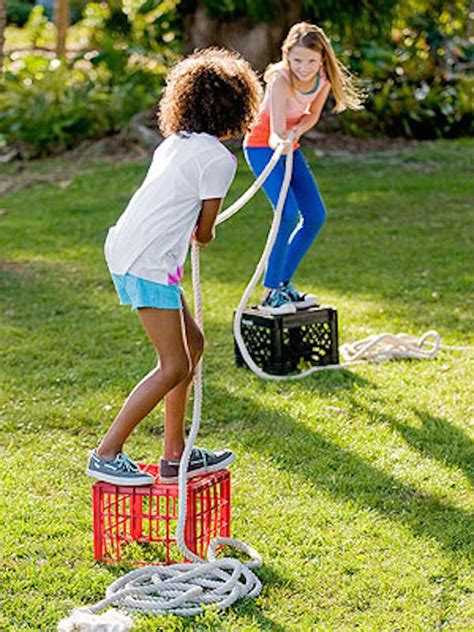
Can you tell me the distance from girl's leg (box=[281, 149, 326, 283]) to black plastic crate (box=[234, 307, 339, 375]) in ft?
0.79

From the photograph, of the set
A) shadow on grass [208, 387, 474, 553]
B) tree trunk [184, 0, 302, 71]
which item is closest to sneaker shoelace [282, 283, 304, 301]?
shadow on grass [208, 387, 474, 553]

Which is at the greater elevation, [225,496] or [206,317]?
[225,496]

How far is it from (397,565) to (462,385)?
73.1 inches

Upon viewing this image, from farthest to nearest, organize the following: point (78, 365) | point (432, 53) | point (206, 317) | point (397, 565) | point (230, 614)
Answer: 1. point (432, 53)
2. point (206, 317)
3. point (78, 365)
4. point (397, 565)
5. point (230, 614)

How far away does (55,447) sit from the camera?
449cm

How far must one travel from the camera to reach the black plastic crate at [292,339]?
5.41 metres

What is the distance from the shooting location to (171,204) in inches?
134

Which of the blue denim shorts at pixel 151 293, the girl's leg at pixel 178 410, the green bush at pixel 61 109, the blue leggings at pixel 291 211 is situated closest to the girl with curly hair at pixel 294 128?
the blue leggings at pixel 291 211

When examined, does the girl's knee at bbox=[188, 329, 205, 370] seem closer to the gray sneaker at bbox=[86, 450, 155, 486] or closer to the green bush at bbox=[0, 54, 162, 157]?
the gray sneaker at bbox=[86, 450, 155, 486]

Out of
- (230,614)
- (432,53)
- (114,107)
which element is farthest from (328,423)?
(432,53)

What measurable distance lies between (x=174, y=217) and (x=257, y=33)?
27.6 feet

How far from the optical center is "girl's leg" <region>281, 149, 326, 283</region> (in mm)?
5422

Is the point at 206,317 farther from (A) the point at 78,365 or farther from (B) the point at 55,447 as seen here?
(B) the point at 55,447

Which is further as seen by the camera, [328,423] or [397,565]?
[328,423]
